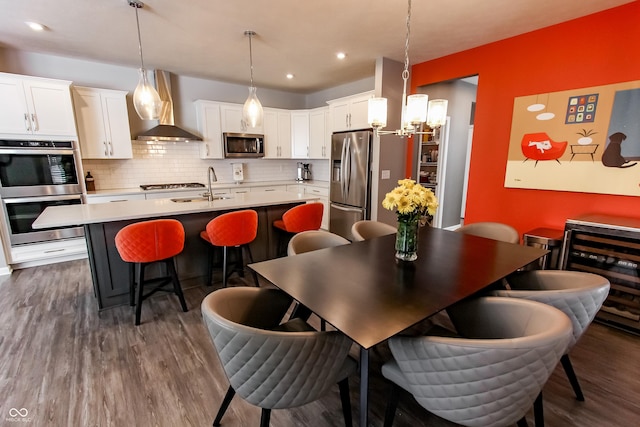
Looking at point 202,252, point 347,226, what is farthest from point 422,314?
point 347,226

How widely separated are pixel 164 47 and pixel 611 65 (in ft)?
15.2

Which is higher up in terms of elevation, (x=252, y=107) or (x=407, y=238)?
(x=252, y=107)

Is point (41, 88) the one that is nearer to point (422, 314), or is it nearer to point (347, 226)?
point (347, 226)

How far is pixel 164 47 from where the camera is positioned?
351 centimetres

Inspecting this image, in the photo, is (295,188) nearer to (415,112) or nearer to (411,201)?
(415,112)

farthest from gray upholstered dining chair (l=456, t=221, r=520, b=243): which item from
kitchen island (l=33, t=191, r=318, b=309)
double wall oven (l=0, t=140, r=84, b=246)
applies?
double wall oven (l=0, t=140, r=84, b=246)

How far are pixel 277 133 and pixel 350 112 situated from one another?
1.77m

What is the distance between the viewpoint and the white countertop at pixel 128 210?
92.4 inches

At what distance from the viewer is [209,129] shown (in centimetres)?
497

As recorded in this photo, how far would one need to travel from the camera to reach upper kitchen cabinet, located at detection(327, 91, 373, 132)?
4274 millimetres

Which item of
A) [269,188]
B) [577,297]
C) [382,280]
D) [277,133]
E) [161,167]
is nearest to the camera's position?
[577,297]

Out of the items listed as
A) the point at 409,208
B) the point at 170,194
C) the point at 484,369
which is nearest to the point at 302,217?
the point at 409,208

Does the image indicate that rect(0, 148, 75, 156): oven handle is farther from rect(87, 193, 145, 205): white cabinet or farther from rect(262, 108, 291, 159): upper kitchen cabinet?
rect(262, 108, 291, 159): upper kitchen cabinet

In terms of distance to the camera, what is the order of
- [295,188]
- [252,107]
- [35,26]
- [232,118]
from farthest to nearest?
[295,188]
[232,118]
[252,107]
[35,26]
